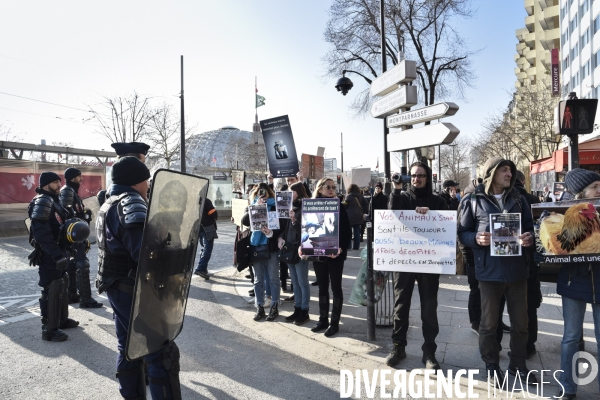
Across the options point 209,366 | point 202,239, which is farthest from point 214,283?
point 209,366

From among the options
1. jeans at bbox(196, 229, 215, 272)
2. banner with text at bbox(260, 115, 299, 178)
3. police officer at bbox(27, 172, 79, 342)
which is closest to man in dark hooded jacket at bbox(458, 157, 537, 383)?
police officer at bbox(27, 172, 79, 342)

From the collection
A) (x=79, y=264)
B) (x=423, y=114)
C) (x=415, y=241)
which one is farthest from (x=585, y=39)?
(x=79, y=264)

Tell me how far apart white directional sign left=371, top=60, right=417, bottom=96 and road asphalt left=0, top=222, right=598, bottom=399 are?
268 cm

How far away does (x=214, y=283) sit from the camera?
8.25 metres

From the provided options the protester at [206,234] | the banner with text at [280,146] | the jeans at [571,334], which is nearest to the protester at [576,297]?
the jeans at [571,334]

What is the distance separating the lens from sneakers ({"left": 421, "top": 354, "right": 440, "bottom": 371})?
4.06 meters

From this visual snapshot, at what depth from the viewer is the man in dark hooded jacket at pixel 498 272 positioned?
149 inches

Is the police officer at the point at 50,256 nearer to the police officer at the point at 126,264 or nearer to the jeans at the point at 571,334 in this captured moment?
the police officer at the point at 126,264

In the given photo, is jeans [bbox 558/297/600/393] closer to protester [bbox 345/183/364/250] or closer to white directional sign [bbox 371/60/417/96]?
white directional sign [bbox 371/60/417/96]

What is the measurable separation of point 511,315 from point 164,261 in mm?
3127

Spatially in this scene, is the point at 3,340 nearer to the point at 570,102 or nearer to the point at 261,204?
the point at 261,204

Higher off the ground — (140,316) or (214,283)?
(140,316)

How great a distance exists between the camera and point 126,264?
2920mm

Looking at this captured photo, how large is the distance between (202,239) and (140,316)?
6.57 m
